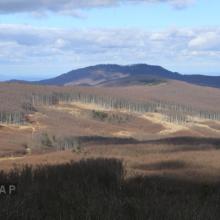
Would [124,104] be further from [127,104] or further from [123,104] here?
[127,104]

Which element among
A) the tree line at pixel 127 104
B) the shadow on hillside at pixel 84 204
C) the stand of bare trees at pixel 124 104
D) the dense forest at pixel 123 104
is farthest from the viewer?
the stand of bare trees at pixel 124 104

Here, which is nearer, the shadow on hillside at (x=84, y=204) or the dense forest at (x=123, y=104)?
the shadow on hillside at (x=84, y=204)

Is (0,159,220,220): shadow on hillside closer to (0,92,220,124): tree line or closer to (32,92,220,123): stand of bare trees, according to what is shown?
(0,92,220,124): tree line

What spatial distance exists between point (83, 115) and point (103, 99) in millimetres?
30445

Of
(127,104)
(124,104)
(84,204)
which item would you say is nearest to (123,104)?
(124,104)

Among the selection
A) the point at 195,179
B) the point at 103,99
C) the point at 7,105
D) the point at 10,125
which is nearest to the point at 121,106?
the point at 103,99

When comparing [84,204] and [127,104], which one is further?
[127,104]

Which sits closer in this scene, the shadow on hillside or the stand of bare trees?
the shadow on hillside

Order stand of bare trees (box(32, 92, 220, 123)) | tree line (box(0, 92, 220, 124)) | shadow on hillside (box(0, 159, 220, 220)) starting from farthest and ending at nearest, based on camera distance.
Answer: stand of bare trees (box(32, 92, 220, 123)) < tree line (box(0, 92, 220, 124)) < shadow on hillside (box(0, 159, 220, 220))

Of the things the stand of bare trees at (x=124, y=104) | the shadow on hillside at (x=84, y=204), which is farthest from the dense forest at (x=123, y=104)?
the shadow on hillside at (x=84, y=204)

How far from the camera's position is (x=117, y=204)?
768 cm

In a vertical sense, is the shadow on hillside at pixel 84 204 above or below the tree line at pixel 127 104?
above

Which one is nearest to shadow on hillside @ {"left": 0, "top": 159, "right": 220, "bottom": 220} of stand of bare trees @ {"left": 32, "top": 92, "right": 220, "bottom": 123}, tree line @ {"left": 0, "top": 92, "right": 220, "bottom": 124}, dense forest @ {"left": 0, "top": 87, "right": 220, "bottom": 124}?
dense forest @ {"left": 0, "top": 87, "right": 220, "bottom": 124}

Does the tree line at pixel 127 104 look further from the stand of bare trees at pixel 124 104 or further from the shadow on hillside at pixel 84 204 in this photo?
the shadow on hillside at pixel 84 204
